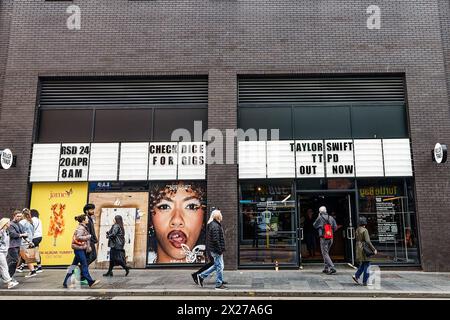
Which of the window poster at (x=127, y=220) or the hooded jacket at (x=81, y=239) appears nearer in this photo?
the hooded jacket at (x=81, y=239)

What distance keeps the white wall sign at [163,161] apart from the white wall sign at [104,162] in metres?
1.20

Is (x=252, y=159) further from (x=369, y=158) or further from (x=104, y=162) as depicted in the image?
(x=104, y=162)

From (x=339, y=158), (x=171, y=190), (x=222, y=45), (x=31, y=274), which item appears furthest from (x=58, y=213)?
(x=339, y=158)

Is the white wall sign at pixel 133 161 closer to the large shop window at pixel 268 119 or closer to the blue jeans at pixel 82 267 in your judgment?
the large shop window at pixel 268 119

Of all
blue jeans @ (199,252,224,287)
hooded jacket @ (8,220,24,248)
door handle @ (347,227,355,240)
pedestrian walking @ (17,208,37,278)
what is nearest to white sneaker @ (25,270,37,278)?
pedestrian walking @ (17,208,37,278)

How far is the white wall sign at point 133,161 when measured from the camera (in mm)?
12438

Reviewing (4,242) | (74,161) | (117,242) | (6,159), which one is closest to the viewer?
(4,242)

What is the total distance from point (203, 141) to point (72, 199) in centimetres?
477

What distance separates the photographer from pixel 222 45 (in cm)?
1313

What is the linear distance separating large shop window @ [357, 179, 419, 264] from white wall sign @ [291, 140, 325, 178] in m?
1.41

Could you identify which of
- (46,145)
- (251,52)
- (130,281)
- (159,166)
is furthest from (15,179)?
(251,52)

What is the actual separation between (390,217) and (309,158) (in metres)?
3.24

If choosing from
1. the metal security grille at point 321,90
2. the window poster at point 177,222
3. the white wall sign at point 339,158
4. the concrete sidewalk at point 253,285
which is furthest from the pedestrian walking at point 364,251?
the metal security grille at point 321,90

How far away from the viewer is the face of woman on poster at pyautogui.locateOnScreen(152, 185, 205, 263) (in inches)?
477
